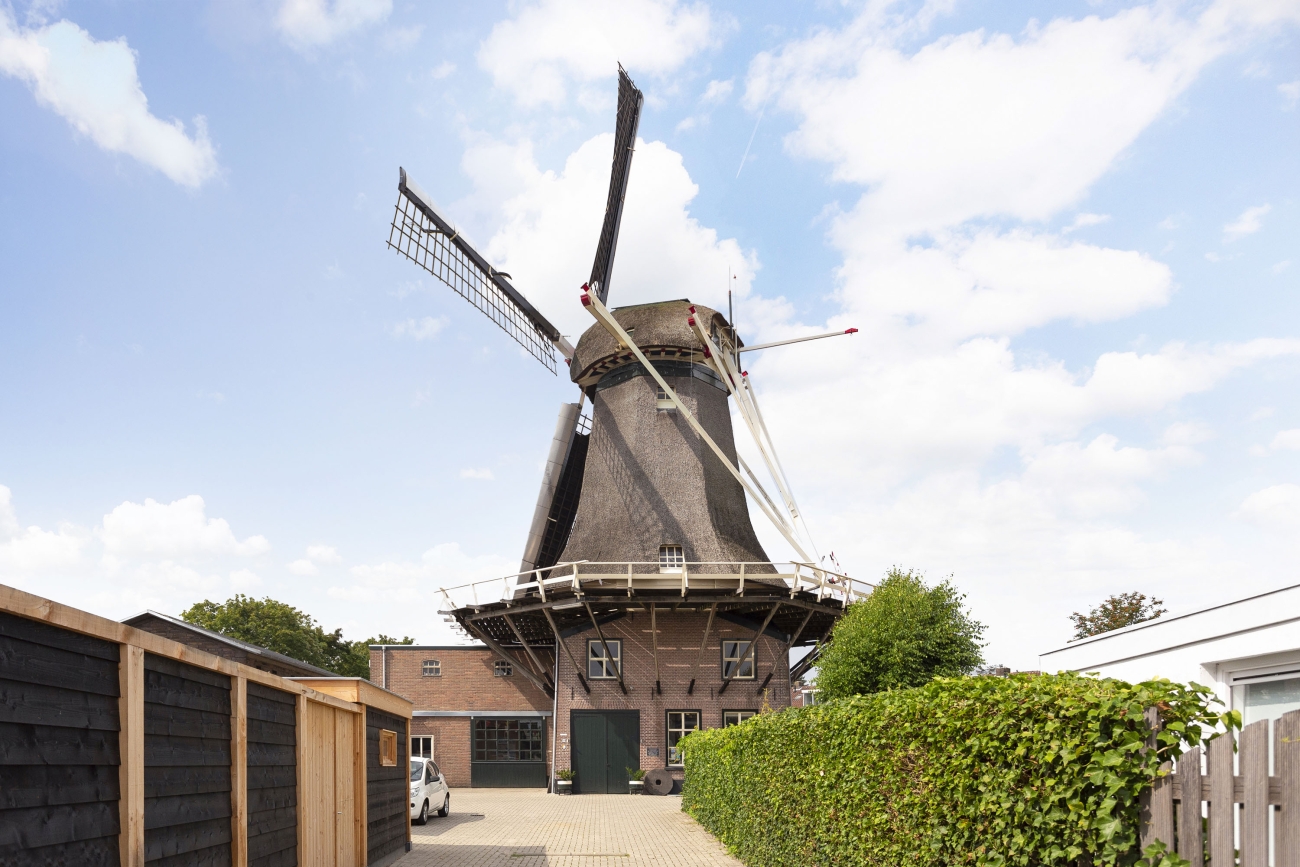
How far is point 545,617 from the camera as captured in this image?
25.9m

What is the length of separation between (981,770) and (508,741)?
25.5m

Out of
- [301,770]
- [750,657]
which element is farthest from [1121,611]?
[301,770]

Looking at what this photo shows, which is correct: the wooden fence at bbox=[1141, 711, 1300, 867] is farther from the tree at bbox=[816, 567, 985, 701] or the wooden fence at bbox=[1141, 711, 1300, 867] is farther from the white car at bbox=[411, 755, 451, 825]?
the white car at bbox=[411, 755, 451, 825]

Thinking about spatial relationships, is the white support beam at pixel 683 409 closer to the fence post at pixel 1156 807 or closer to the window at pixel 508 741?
the window at pixel 508 741

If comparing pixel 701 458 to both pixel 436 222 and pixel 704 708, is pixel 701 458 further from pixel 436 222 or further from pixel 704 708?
pixel 436 222

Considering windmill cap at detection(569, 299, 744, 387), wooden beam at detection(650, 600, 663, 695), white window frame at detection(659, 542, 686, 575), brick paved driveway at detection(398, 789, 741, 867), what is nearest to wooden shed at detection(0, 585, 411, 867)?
brick paved driveway at detection(398, 789, 741, 867)

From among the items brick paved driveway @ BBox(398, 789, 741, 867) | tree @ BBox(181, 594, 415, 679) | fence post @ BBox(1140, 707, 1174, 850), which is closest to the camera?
fence post @ BBox(1140, 707, 1174, 850)

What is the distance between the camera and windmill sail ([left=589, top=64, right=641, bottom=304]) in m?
30.0

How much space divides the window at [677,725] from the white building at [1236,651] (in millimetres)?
19227

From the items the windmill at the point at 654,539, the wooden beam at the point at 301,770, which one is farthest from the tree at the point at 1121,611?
the wooden beam at the point at 301,770

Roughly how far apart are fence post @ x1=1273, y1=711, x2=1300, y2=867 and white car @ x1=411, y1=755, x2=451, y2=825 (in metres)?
16.3

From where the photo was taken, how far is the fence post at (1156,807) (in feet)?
14.0

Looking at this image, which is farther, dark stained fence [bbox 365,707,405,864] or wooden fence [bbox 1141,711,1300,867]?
dark stained fence [bbox 365,707,405,864]

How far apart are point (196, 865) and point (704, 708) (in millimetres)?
20491
